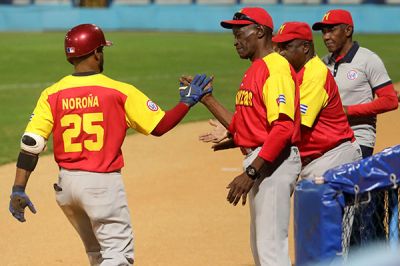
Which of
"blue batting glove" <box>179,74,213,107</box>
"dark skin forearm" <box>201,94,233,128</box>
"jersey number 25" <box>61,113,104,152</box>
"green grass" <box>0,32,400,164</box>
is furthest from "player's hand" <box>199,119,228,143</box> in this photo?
"green grass" <box>0,32,400,164</box>

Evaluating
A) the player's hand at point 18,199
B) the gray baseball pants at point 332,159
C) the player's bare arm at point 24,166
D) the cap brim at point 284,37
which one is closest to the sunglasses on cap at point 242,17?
the cap brim at point 284,37

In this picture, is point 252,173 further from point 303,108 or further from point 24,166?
point 24,166

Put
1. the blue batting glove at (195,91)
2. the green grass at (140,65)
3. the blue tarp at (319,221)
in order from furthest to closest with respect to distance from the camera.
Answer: the green grass at (140,65) < the blue batting glove at (195,91) < the blue tarp at (319,221)

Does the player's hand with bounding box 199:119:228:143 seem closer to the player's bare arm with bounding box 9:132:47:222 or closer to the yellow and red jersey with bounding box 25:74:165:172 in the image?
the yellow and red jersey with bounding box 25:74:165:172

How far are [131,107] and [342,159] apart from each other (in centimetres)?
169

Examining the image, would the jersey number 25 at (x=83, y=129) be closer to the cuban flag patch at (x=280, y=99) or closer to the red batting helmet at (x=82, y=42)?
the red batting helmet at (x=82, y=42)

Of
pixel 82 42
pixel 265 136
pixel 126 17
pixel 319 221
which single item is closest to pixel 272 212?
pixel 265 136

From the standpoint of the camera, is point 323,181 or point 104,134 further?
point 104,134

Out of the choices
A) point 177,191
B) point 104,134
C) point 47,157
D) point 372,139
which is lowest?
point 47,157

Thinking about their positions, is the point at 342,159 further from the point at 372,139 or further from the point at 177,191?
the point at 177,191

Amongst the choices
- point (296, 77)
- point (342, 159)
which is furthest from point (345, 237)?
point (342, 159)

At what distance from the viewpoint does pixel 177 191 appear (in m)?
12.3

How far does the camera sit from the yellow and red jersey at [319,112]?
7125 millimetres

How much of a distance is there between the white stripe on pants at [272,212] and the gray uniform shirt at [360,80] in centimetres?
190
